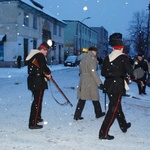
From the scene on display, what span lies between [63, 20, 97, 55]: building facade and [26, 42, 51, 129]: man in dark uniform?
47.9 meters

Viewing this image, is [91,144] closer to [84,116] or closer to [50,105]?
[84,116]

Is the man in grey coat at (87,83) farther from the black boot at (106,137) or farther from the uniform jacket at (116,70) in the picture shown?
the black boot at (106,137)

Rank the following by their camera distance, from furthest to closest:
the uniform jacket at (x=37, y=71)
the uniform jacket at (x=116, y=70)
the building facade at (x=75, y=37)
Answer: the building facade at (x=75, y=37)
the uniform jacket at (x=37, y=71)
the uniform jacket at (x=116, y=70)

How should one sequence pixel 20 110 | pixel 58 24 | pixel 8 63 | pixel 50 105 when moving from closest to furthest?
pixel 20 110 → pixel 50 105 → pixel 8 63 → pixel 58 24

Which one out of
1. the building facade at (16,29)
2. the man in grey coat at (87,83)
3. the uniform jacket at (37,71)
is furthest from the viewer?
the building facade at (16,29)

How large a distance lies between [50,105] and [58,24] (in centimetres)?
4244

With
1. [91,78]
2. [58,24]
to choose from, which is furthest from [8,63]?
[91,78]

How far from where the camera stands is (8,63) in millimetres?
34531

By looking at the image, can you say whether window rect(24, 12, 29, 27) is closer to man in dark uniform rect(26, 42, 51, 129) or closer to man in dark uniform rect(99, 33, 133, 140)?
man in dark uniform rect(26, 42, 51, 129)

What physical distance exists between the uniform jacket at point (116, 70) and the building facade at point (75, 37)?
48.6 meters

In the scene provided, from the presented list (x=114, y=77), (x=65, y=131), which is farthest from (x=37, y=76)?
(x=114, y=77)

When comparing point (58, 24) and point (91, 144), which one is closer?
point (91, 144)

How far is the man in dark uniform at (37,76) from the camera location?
20.0 ft

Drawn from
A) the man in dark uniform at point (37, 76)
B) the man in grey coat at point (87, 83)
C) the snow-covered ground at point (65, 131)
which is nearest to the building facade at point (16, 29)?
the snow-covered ground at point (65, 131)
